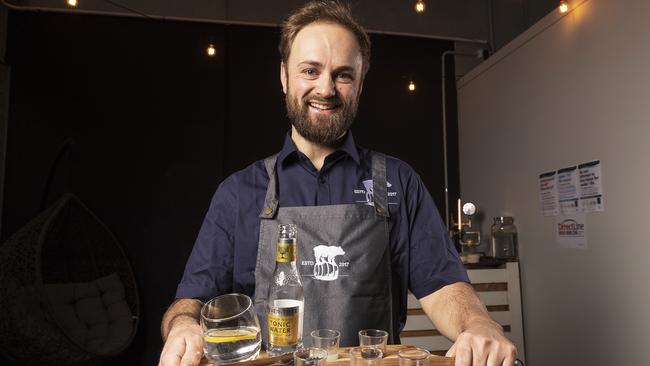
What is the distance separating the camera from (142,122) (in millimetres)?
3590

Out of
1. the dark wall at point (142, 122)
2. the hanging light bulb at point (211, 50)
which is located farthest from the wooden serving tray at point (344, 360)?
the hanging light bulb at point (211, 50)

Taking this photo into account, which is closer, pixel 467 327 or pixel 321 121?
pixel 467 327

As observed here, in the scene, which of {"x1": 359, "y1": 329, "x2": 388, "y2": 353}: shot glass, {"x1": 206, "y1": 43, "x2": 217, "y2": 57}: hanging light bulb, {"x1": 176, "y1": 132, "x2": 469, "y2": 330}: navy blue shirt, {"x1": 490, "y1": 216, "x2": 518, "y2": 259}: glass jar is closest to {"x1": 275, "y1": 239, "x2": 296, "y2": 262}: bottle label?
{"x1": 359, "y1": 329, "x2": 388, "y2": 353}: shot glass

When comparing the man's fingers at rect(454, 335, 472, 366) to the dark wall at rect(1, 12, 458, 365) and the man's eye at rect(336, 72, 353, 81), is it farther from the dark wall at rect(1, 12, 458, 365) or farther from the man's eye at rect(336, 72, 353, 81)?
the dark wall at rect(1, 12, 458, 365)

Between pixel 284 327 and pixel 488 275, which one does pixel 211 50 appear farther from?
pixel 284 327

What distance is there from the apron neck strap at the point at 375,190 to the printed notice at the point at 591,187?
1.51 m

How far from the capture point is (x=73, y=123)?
11.4 ft

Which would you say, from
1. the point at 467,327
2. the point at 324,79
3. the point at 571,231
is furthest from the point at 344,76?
the point at 571,231

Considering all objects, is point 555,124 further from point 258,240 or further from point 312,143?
point 258,240

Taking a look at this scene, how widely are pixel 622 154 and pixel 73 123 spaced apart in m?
3.53

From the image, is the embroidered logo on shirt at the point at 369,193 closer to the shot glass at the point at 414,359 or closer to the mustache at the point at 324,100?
the mustache at the point at 324,100

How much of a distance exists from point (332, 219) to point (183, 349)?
0.57 m

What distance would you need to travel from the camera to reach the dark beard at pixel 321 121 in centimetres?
141

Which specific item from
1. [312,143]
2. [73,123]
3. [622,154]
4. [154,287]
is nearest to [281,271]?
[312,143]
